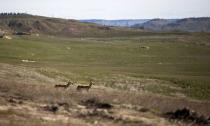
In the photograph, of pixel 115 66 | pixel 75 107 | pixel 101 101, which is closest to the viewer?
pixel 75 107

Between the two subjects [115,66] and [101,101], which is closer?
[101,101]

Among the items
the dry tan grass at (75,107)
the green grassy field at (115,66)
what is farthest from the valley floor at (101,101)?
the green grassy field at (115,66)

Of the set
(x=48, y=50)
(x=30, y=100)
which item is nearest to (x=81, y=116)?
(x=30, y=100)

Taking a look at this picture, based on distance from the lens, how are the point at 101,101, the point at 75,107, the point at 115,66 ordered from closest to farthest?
the point at 75,107
the point at 101,101
the point at 115,66

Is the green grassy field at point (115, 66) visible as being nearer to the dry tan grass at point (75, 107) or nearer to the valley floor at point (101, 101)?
the valley floor at point (101, 101)

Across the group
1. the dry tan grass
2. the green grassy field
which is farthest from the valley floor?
the green grassy field

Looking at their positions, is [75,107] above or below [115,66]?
above

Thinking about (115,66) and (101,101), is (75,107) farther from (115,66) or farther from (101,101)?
(115,66)

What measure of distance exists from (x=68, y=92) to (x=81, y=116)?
7.41 metres

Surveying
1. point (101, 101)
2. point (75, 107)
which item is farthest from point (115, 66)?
point (75, 107)

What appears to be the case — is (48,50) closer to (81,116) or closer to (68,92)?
(68,92)

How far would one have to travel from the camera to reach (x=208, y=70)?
197 ft

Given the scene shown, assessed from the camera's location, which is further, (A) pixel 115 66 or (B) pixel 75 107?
(A) pixel 115 66

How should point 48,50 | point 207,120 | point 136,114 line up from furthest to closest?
point 48,50 → point 136,114 → point 207,120
